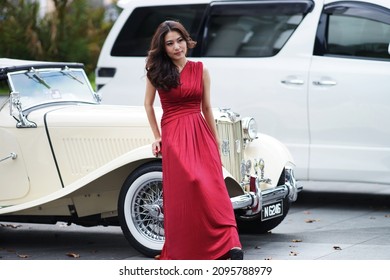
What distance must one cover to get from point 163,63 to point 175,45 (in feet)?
0.53

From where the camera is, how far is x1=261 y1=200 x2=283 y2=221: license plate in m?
8.12

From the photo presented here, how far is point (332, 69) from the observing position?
10281 millimetres

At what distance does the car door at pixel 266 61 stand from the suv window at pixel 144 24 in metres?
0.29

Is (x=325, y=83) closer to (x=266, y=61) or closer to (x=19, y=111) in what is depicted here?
(x=266, y=61)

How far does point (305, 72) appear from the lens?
1040 cm

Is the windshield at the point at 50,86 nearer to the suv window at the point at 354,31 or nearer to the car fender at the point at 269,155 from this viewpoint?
the car fender at the point at 269,155

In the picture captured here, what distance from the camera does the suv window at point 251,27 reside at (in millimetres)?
10711

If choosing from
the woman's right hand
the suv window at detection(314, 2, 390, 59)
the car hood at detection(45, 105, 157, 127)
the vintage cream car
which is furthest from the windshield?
the suv window at detection(314, 2, 390, 59)

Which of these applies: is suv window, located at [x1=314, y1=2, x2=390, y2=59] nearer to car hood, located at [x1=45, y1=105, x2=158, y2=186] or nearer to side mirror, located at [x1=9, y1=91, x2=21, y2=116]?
car hood, located at [x1=45, y1=105, x2=158, y2=186]

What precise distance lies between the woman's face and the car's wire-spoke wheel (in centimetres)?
108

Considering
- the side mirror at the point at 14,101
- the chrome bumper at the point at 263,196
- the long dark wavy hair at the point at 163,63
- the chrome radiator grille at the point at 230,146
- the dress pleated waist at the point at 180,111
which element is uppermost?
the long dark wavy hair at the point at 163,63

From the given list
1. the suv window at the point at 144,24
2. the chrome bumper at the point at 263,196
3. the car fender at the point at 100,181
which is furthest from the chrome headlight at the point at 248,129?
the suv window at the point at 144,24
